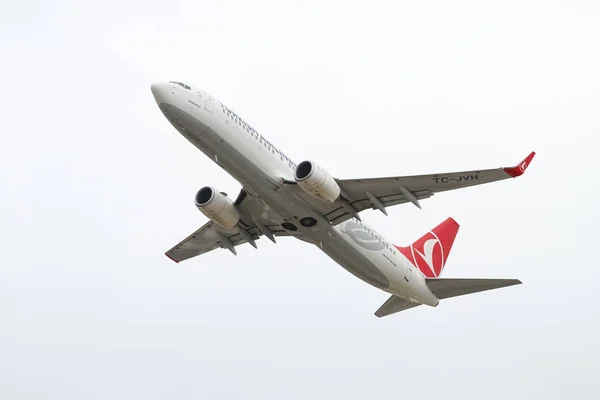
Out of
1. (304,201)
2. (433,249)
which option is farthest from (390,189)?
(433,249)

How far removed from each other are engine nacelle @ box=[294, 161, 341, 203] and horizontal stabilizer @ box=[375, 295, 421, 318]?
11.2 metres

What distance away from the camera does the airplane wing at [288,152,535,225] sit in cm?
4019

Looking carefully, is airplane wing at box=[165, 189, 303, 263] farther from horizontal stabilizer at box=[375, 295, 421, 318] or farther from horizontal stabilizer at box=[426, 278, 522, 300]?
horizontal stabilizer at box=[426, 278, 522, 300]

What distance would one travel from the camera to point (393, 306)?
1994 inches

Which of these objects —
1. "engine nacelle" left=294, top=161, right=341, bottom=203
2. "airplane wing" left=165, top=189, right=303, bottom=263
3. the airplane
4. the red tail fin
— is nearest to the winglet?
the airplane

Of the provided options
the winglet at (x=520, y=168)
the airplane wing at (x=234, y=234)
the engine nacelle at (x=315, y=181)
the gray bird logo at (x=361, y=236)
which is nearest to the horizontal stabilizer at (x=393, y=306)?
the gray bird logo at (x=361, y=236)

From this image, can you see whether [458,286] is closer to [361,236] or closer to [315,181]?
[361,236]

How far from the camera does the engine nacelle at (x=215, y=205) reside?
144 ft

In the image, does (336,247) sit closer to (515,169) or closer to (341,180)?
(341,180)

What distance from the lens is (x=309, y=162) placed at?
40781 mm

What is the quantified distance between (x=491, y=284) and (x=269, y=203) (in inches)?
470

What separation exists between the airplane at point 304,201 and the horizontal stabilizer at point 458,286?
5cm

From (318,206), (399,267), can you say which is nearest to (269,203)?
(318,206)

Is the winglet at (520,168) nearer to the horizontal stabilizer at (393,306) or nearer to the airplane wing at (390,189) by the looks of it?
the airplane wing at (390,189)
